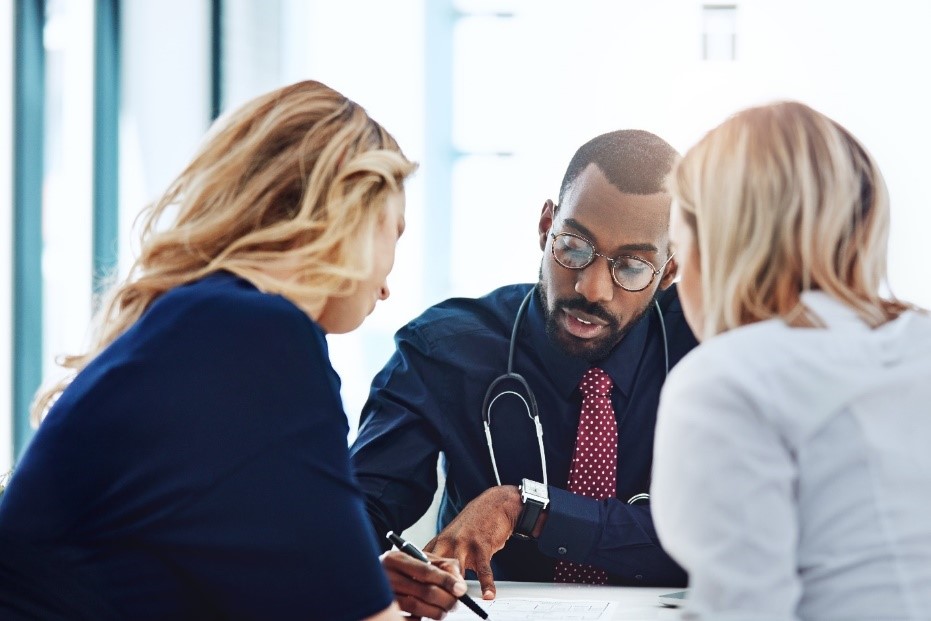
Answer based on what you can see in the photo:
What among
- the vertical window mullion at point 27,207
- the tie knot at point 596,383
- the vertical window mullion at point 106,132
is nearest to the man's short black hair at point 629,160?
the tie knot at point 596,383

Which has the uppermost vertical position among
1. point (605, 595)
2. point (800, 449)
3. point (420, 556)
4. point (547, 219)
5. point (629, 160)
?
point (629, 160)

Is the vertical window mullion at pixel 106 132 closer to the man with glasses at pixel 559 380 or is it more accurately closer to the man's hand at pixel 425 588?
the man with glasses at pixel 559 380

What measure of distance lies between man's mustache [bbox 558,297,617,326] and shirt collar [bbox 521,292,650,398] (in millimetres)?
72

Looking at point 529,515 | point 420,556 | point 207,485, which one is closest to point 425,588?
point 420,556

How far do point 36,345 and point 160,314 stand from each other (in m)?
2.53

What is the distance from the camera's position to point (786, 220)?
969 millimetres

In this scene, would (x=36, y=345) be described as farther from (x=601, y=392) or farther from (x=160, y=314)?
(x=160, y=314)

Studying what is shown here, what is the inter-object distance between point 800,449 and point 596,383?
110 centimetres

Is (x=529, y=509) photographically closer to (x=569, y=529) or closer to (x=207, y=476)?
(x=569, y=529)

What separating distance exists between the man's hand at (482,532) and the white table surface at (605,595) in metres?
0.04

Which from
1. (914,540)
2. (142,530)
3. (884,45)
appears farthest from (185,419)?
(884,45)

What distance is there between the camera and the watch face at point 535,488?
174 centimetres

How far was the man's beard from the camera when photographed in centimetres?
197

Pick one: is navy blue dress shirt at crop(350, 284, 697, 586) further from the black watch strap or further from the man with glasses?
the black watch strap
